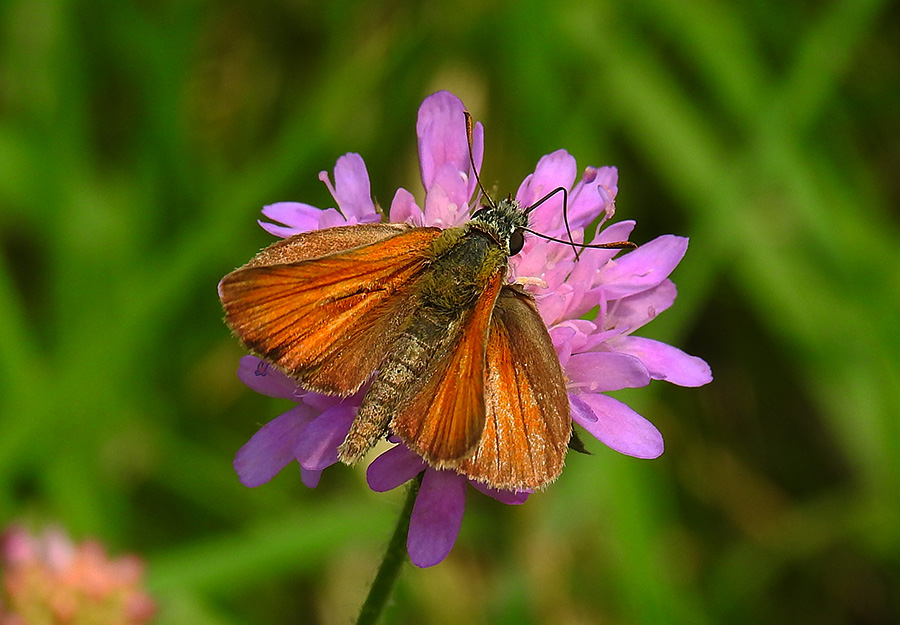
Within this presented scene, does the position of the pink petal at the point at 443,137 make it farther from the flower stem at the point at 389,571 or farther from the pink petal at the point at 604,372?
the flower stem at the point at 389,571

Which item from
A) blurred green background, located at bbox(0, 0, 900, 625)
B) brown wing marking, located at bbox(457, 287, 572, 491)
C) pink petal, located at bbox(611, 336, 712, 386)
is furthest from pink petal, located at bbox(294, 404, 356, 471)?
blurred green background, located at bbox(0, 0, 900, 625)

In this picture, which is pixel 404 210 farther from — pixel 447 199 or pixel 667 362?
pixel 667 362

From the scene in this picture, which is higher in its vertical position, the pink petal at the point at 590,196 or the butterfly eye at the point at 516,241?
the pink petal at the point at 590,196

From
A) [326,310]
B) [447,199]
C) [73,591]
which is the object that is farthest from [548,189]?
[73,591]

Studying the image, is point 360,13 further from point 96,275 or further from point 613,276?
point 613,276

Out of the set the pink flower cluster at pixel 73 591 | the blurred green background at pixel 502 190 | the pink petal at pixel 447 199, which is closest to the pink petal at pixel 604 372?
the pink petal at pixel 447 199

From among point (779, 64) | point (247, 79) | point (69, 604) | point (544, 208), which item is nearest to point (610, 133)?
point (779, 64)
